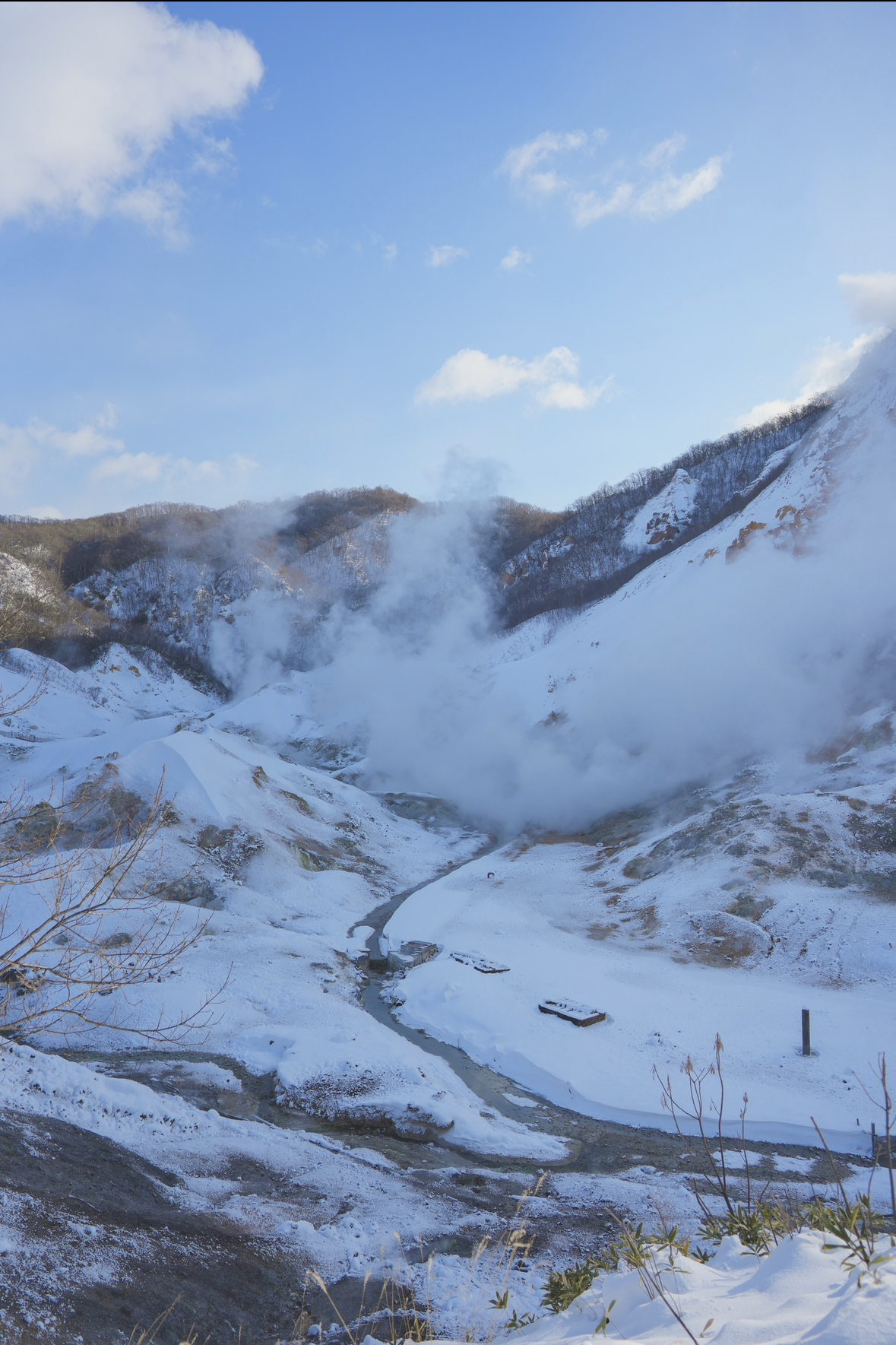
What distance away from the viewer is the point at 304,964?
24.5 metres

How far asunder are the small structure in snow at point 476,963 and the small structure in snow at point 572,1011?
3.08 meters

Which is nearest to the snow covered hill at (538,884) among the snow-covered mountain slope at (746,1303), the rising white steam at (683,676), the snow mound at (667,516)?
the snow-covered mountain slope at (746,1303)

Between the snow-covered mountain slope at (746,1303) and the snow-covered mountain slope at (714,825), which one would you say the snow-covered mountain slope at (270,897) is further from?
the snow-covered mountain slope at (746,1303)

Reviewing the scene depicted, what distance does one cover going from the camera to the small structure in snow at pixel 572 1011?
65.9ft

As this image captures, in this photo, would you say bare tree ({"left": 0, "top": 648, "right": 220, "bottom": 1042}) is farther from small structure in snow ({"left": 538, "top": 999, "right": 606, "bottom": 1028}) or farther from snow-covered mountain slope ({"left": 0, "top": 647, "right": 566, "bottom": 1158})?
small structure in snow ({"left": 538, "top": 999, "right": 606, "bottom": 1028})

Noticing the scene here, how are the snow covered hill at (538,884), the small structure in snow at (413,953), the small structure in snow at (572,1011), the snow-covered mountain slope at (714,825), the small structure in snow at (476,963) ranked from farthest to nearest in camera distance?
the small structure in snow at (413,953)
the small structure in snow at (476,963)
the small structure in snow at (572,1011)
the snow-covered mountain slope at (714,825)
the snow covered hill at (538,884)

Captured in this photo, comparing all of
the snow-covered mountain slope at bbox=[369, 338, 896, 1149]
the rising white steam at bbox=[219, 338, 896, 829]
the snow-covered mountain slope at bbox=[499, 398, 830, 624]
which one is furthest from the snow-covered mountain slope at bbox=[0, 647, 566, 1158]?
the snow-covered mountain slope at bbox=[499, 398, 830, 624]

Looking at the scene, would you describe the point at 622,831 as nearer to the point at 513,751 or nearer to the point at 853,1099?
the point at 513,751

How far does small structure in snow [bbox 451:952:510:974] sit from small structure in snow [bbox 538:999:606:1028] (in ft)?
10.1

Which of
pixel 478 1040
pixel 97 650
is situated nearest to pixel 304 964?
pixel 478 1040

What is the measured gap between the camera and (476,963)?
2534 cm

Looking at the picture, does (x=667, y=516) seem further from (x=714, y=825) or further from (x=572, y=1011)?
(x=572, y=1011)

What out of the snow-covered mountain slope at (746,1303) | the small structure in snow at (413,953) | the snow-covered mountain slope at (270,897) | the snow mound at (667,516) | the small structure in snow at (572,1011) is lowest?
the small structure in snow at (413,953)

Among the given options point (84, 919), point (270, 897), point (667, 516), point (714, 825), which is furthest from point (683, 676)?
point (84, 919)
